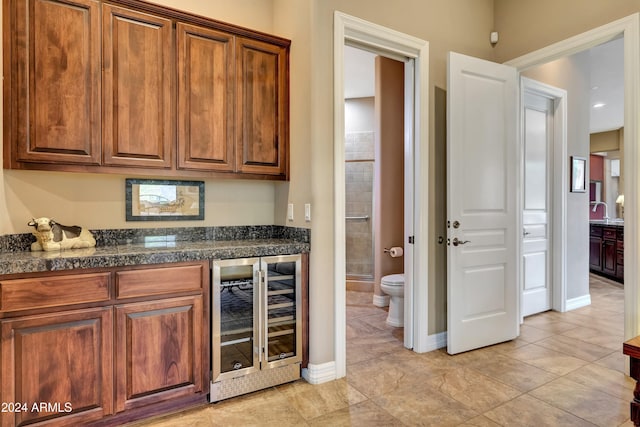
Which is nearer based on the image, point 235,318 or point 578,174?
point 235,318

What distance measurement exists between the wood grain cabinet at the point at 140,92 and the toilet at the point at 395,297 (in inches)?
64.1

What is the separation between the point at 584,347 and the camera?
3045mm

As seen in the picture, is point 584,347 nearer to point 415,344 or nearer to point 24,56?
point 415,344

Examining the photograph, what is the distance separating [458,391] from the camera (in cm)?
232

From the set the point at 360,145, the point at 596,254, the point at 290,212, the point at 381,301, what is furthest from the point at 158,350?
the point at 596,254

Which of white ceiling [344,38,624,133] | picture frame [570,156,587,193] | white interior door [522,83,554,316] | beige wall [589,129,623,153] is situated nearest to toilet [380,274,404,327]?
white interior door [522,83,554,316]

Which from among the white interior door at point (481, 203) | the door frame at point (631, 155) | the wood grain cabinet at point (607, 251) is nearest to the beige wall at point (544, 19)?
the door frame at point (631, 155)

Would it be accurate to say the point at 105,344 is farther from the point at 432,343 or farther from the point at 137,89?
the point at 432,343

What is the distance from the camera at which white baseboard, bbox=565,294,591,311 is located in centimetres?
413

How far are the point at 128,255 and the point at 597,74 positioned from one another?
6546mm

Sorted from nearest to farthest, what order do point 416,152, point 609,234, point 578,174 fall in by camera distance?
point 416,152
point 578,174
point 609,234

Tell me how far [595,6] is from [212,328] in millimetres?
3511

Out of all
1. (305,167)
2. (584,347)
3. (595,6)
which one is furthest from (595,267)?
(305,167)

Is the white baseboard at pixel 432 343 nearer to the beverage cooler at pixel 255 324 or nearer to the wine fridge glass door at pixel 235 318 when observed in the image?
the beverage cooler at pixel 255 324
